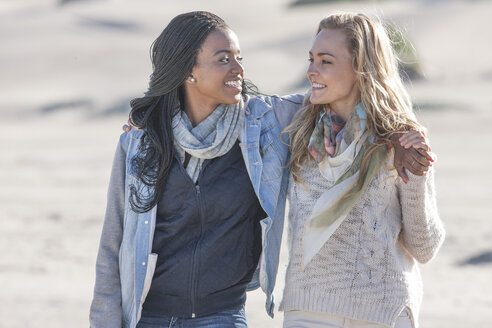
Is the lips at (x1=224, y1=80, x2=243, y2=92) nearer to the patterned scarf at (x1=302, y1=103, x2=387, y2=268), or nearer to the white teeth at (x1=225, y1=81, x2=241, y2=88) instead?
the white teeth at (x1=225, y1=81, x2=241, y2=88)

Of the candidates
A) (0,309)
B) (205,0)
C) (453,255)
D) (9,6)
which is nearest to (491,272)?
(453,255)

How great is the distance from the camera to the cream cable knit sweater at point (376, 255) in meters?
3.17

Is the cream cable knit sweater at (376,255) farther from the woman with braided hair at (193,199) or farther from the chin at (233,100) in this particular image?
the chin at (233,100)

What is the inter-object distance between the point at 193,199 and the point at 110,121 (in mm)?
18673

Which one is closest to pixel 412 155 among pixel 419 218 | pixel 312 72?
pixel 419 218

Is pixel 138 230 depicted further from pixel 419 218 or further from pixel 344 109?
pixel 419 218

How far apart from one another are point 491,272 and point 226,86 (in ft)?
18.7

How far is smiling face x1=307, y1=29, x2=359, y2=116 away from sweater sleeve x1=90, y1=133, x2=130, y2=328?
2.63 feet

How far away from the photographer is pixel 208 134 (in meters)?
3.47

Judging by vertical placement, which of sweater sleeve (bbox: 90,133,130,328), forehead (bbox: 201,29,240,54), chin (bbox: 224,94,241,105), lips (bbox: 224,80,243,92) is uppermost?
forehead (bbox: 201,29,240,54)

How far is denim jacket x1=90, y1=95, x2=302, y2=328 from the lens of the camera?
3.36m

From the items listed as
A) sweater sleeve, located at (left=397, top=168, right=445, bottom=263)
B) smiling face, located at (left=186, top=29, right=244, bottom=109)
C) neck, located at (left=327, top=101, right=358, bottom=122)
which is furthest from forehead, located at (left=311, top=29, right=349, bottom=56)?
sweater sleeve, located at (left=397, top=168, right=445, bottom=263)

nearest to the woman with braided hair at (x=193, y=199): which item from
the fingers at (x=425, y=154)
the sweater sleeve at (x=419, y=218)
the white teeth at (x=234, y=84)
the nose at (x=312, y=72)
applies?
the white teeth at (x=234, y=84)

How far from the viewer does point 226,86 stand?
11.3 ft
